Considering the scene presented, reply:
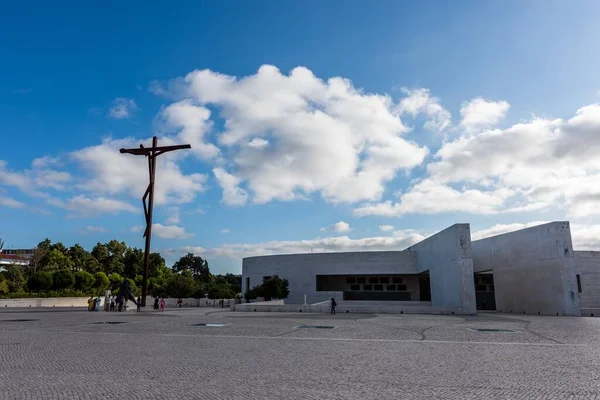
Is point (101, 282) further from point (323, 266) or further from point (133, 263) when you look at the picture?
point (323, 266)

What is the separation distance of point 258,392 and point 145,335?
8111mm

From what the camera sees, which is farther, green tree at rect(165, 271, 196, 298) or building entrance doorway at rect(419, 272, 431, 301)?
building entrance doorway at rect(419, 272, 431, 301)

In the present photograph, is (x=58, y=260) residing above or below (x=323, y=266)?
above

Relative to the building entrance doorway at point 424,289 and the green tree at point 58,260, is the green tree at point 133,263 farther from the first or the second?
the building entrance doorway at point 424,289

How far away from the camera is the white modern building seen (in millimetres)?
27391

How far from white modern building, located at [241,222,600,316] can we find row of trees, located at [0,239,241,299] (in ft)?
30.9

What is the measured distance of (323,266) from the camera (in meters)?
48.7

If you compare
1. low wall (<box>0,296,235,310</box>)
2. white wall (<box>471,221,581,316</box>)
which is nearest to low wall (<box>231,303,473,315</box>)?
white wall (<box>471,221,581,316</box>)

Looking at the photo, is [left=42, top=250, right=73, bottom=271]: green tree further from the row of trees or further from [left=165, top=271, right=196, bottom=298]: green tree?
[left=165, top=271, right=196, bottom=298]: green tree

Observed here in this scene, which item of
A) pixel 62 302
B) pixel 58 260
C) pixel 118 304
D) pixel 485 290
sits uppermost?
pixel 58 260

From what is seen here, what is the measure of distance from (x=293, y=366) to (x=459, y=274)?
22548 mm

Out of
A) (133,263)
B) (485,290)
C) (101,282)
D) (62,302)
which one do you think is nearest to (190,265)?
(133,263)

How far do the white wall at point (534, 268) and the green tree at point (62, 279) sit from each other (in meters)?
39.6

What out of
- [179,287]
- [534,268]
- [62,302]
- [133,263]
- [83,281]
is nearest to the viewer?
[534,268]
